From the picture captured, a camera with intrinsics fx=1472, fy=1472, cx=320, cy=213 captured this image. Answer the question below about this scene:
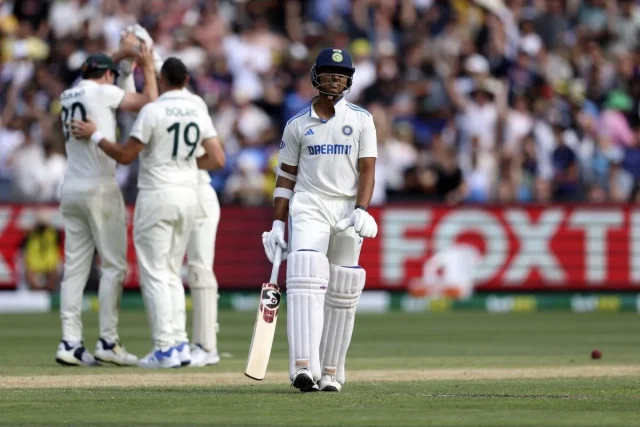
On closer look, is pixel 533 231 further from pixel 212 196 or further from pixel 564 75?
pixel 212 196

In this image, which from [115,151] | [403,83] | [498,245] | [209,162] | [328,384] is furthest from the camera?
[403,83]

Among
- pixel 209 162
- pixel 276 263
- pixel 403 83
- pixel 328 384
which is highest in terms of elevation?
pixel 403 83

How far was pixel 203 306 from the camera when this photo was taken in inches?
442

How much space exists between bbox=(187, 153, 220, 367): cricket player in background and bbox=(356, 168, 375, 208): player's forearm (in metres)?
3.05

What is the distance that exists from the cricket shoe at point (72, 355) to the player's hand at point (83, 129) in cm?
152

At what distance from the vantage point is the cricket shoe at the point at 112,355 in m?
10.8

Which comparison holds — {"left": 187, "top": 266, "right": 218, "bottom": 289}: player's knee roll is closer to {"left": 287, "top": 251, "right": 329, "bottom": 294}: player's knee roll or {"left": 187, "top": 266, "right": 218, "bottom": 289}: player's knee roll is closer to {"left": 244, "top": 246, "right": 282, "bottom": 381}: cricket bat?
{"left": 244, "top": 246, "right": 282, "bottom": 381}: cricket bat

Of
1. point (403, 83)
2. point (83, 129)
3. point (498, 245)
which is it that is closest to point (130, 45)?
point (83, 129)

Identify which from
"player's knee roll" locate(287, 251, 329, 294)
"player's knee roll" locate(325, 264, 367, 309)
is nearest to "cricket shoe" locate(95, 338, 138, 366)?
"player's knee roll" locate(325, 264, 367, 309)

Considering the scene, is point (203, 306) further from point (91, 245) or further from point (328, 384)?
point (328, 384)

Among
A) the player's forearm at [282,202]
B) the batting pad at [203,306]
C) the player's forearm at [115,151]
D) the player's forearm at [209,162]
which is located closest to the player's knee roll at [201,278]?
the batting pad at [203,306]

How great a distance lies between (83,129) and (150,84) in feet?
2.14

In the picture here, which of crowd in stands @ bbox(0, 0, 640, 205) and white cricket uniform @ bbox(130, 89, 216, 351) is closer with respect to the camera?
white cricket uniform @ bbox(130, 89, 216, 351)

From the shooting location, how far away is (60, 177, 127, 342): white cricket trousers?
10852 mm
